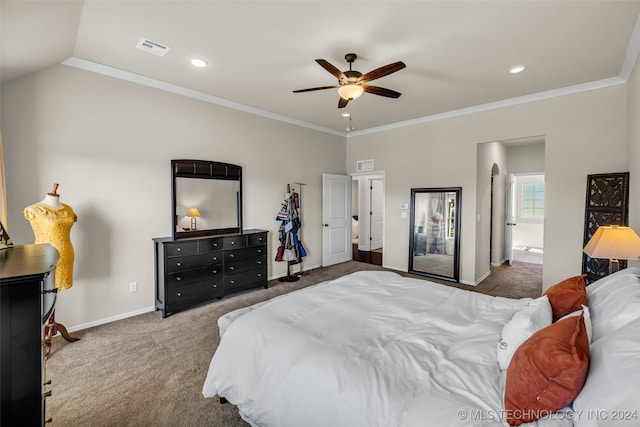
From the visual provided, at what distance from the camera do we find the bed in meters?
1.01

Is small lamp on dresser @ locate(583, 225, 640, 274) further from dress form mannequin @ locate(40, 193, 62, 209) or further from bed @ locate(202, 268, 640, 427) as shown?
dress form mannequin @ locate(40, 193, 62, 209)

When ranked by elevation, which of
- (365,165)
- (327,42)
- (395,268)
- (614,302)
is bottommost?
(395,268)

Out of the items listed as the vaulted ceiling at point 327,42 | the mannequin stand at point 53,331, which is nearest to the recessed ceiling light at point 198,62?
the vaulted ceiling at point 327,42

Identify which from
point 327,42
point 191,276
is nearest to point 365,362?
point 327,42

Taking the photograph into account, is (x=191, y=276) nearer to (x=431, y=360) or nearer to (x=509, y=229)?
(x=431, y=360)

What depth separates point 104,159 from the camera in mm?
3203

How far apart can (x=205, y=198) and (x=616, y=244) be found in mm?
4390

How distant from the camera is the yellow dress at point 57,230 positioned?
2.49m

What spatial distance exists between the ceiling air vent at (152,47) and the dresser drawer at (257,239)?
242 cm

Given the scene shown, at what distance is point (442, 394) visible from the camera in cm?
116

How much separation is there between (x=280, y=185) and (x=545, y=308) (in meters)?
4.12

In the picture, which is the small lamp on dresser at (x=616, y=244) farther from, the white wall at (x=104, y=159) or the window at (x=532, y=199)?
the window at (x=532, y=199)

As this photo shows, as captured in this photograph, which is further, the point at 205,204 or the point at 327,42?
the point at 205,204

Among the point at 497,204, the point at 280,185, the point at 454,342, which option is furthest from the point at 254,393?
the point at 497,204
